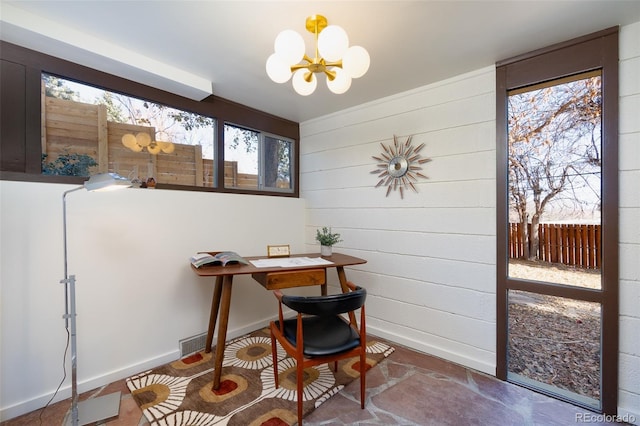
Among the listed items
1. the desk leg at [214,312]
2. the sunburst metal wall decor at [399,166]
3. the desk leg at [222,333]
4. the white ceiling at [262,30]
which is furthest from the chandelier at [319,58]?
the desk leg at [214,312]

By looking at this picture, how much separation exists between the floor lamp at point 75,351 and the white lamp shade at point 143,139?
2.56 feet

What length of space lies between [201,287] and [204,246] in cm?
39

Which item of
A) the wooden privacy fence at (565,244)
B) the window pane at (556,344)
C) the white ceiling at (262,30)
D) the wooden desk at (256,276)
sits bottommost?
the window pane at (556,344)

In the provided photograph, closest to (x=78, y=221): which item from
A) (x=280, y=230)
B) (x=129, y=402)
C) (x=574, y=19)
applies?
(x=129, y=402)

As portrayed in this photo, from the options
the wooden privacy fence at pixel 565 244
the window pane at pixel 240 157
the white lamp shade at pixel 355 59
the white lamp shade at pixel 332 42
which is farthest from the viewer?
the window pane at pixel 240 157

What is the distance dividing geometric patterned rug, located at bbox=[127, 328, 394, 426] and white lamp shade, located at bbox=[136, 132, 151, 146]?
190 centimetres

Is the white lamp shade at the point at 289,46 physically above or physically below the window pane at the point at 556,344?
above

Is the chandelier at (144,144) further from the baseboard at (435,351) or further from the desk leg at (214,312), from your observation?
the baseboard at (435,351)

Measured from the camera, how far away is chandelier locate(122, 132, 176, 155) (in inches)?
89.8

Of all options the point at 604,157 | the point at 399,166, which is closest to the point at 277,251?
the point at 399,166

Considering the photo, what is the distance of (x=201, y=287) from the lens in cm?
259

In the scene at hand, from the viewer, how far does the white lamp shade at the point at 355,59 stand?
1.41m

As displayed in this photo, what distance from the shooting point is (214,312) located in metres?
2.41

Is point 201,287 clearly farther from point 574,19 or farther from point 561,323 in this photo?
point 574,19
